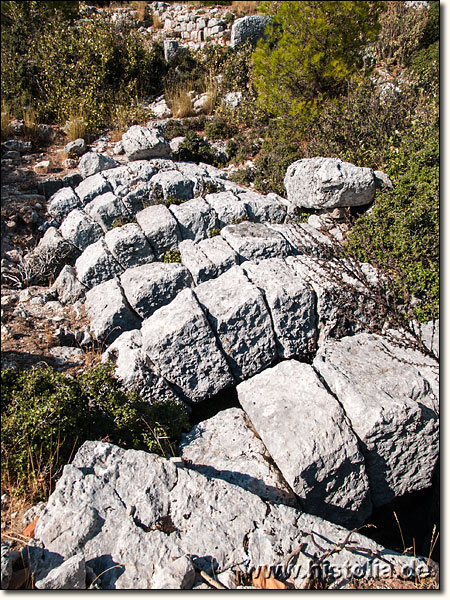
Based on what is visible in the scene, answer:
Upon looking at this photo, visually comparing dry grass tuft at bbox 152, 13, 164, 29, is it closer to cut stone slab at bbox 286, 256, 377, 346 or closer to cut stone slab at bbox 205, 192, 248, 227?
cut stone slab at bbox 205, 192, 248, 227

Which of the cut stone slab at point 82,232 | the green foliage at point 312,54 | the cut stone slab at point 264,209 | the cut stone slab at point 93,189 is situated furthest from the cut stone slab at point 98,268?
the green foliage at point 312,54

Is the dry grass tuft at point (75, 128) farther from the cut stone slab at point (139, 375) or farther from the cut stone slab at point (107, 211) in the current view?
the cut stone slab at point (139, 375)

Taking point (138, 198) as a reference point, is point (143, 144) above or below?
above

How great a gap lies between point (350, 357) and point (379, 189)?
3760mm

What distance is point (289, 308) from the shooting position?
5.89 metres

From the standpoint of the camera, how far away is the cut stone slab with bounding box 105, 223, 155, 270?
748 centimetres

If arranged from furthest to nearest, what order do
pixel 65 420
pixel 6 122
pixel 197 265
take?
pixel 6 122 → pixel 197 265 → pixel 65 420

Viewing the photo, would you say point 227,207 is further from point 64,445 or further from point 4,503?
point 4,503

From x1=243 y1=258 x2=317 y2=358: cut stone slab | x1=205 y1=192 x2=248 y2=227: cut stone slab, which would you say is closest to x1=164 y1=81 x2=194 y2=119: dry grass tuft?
x1=205 y1=192 x2=248 y2=227: cut stone slab

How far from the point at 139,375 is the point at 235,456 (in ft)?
5.02

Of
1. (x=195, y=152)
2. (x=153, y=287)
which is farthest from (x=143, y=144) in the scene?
(x=153, y=287)

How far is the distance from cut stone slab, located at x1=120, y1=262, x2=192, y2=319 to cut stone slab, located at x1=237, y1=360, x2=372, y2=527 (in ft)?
7.37

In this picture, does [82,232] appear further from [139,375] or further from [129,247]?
[139,375]

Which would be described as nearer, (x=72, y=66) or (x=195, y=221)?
(x=195, y=221)
